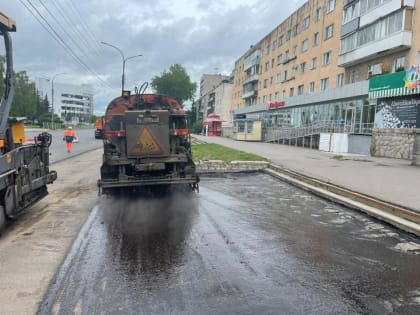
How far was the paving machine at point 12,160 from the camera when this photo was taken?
5.45 meters

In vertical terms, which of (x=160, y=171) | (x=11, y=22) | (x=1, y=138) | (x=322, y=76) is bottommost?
(x=160, y=171)

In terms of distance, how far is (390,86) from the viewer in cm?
2219

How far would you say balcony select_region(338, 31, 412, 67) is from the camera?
81.5 ft

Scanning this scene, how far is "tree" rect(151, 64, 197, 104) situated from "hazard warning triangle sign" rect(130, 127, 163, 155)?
91107 millimetres

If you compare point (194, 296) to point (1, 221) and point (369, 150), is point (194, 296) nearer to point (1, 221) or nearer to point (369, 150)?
point (1, 221)

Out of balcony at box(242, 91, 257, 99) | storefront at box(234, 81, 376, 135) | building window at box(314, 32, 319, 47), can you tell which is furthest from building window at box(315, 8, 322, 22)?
balcony at box(242, 91, 257, 99)

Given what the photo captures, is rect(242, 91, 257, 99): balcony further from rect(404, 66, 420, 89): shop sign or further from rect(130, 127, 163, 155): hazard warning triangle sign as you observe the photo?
rect(130, 127, 163, 155): hazard warning triangle sign

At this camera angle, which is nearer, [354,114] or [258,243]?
[258,243]

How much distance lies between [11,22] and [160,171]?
424 centimetres

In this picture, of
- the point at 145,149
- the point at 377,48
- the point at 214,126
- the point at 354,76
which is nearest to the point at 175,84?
the point at 214,126

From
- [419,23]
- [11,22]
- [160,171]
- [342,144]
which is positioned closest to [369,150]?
[342,144]

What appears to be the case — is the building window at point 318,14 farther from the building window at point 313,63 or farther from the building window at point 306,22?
the building window at point 313,63

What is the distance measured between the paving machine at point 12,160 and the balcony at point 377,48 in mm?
25593

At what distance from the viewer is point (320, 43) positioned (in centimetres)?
3991
